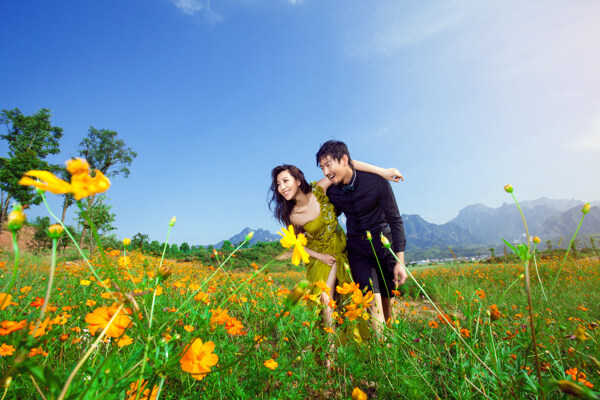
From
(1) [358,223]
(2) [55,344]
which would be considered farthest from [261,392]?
(1) [358,223]

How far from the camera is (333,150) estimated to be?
2551mm

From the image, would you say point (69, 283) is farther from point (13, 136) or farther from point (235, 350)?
point (13, 136)

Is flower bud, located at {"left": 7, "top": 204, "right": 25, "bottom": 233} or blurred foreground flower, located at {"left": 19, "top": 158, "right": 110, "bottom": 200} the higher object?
blurred foreground flower, located at {"left": 19, "top": 158, "right": 110, "bottom": 200}

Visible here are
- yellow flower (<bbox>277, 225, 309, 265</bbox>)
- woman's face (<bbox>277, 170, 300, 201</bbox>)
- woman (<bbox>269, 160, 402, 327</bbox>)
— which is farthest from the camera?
woman's face (<bbox>277, 170, 300, 201</bbox>)

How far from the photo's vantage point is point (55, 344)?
4.98 ft

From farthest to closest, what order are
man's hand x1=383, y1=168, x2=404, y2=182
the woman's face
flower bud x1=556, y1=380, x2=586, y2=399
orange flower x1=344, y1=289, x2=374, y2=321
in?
the woman's face → man's hand x1=383, y1=168, x2=404, y2=182 → orange flower x1=344, y1=289, x2=374, y2=321 → flower bud x1=556, y1=380, x2=586, y2=399

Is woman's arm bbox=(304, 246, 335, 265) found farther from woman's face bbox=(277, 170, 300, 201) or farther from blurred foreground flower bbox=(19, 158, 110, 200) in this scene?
blurred foreground flower bbox=(19, 158, 110, 200)

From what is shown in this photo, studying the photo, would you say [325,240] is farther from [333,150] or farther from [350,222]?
[333,150]

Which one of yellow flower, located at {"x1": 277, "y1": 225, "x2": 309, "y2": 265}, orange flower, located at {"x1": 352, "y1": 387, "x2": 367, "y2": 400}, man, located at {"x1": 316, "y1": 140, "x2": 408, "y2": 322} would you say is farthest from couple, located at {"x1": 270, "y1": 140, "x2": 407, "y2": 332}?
yellow flower, located at {"x1": 277, "y1": 225, "x2": 309, "y2": 265}

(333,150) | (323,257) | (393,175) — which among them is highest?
(333,150)

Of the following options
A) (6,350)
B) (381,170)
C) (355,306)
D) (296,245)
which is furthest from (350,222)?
(6,350)

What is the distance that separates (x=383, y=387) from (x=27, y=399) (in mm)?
1502

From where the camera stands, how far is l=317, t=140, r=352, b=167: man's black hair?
2533 mm

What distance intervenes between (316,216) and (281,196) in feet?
1.58
